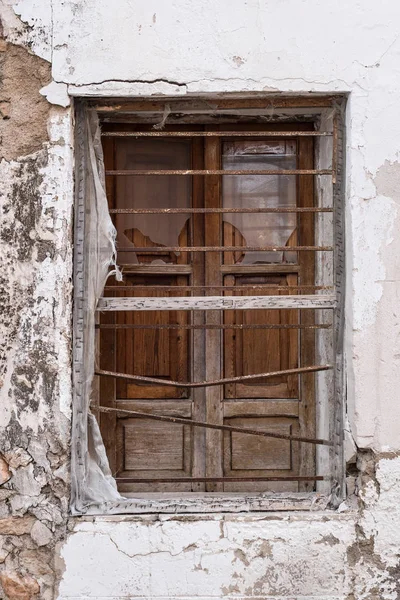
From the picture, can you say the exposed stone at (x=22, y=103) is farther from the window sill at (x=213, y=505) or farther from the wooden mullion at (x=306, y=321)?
the window sill at (x=213, y=505)

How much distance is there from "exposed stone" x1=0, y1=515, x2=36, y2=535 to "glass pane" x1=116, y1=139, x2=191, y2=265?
116 cm

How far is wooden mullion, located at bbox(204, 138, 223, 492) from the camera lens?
9.61 feet

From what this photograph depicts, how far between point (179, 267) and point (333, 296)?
728 mm

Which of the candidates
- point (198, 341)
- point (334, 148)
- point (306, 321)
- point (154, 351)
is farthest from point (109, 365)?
point (334, 148)

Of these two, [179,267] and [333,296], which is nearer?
[333,296]

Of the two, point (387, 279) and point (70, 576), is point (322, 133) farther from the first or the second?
point (70, 576)

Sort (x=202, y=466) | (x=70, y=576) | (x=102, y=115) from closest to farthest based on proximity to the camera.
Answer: (x=70, y=576)
(x=102, y=115)
(x=202, y=466)

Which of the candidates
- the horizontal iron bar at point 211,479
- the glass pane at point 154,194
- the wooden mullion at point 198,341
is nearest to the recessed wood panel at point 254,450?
the wooden mullion at point 198,341

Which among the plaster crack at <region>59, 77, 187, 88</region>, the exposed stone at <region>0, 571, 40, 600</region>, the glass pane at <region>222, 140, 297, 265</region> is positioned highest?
the plaster crack at <region>59, 77, 187, 88</region>

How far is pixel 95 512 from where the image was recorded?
8.26 feet

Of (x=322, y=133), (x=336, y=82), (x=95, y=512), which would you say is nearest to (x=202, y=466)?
(x=95, y=512)

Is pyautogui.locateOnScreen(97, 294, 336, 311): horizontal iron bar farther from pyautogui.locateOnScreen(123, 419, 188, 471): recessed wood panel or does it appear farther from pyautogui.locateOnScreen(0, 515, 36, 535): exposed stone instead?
→ pyautogui.locateOnScreen(0, 515, 36, 535): exposed stone

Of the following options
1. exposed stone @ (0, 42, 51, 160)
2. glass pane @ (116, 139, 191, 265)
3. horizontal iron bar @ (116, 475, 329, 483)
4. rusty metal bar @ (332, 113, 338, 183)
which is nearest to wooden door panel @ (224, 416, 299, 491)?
horizontal iron bar @ (116, 475, 329, 483)

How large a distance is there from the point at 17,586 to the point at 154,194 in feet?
5.46
